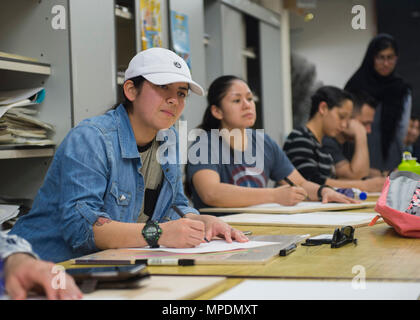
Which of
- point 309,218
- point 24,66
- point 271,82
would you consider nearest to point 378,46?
point 271,82

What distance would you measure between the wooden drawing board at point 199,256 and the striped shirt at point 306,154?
6.18ft

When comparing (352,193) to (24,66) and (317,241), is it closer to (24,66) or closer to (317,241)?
(317,241)

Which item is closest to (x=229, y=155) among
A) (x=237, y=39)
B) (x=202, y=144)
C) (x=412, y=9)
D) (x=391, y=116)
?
(x=202, y=144)

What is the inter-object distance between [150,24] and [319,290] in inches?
87.2

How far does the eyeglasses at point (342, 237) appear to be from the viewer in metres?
1.28

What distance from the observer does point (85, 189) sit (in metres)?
1.35

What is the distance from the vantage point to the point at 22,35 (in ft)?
7.34

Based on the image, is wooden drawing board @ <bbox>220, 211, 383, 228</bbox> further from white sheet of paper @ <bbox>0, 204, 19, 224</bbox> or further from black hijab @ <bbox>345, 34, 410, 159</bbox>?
black hijab @ <bbox>345, 34, 410, 159</bbox>

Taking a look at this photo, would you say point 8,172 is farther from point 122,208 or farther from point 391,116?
point 391,116

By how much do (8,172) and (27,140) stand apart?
0.27 metres

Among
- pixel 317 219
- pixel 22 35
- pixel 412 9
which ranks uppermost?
pixel 412 9

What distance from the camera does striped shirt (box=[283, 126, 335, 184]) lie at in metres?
3.12

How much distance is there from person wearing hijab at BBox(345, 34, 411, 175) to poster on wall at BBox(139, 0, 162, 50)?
243 centimetres

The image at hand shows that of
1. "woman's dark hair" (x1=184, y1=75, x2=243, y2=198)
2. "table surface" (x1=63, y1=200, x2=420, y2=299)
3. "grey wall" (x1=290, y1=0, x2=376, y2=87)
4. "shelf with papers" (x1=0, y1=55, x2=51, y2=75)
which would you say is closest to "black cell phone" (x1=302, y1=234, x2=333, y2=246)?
"table surface" (x1=63, y1=200, x2=420, y2=299)
